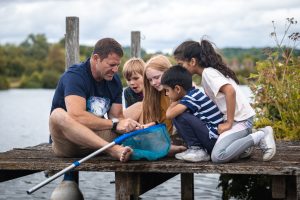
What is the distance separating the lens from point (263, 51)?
9250mm

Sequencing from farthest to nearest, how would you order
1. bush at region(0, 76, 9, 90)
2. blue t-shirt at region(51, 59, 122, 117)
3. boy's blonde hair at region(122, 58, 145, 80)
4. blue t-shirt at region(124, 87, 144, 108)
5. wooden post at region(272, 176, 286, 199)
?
bush at region(0, 76, 9, 90), blue t-shirt at region(124, 87, 144, 108), boy's blonde hair at region(122, 58, 145, 80), blue t-shirt at region(51, 59, 122, 117), wooden post at region(272, 176, 286, 199)

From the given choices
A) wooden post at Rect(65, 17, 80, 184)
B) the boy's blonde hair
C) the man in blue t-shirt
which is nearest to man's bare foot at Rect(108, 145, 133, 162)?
the man in blue t-shirt

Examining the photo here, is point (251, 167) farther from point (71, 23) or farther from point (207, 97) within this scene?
point (71, 23)

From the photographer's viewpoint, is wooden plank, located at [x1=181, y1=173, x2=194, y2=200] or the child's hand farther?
wooden plank, located at [x1=181, y1=173, x2=194, y2=200]

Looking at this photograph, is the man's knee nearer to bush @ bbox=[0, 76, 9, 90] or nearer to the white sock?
the white sock

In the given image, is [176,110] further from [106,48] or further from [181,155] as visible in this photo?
[106,48]

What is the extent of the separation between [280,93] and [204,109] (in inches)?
136

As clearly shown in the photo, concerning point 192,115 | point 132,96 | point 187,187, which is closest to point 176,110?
point 192,115

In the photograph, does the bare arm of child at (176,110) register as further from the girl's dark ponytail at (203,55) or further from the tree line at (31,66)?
the tree line at (31,66)

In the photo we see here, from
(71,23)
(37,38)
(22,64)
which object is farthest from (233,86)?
(37,38)

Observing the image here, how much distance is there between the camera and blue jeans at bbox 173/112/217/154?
5922mm

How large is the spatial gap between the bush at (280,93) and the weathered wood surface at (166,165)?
2.18m

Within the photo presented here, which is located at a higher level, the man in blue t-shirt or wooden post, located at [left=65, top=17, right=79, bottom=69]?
wooden post, located at [left=65, top=17, right=79, bottom=69]

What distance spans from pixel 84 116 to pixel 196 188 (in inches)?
224
